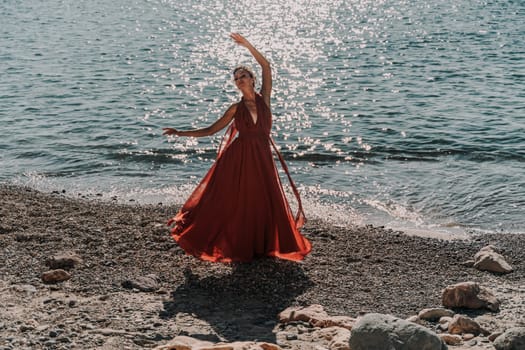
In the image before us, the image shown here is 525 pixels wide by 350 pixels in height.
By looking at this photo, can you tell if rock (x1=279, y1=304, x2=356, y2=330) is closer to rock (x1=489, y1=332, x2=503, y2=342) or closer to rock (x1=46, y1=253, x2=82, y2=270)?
rock (x1=489, y1=332, x2=503, y2=342)

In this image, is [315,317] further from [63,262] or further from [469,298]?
[63,262]

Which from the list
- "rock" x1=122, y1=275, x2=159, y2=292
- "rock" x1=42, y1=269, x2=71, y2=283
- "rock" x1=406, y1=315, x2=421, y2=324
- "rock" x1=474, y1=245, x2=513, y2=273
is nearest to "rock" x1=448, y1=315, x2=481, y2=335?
"rock" x1=406, y1=315, x2=421, y2=324

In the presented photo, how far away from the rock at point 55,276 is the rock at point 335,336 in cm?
283

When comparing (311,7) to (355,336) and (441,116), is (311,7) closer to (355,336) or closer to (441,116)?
(441,116)

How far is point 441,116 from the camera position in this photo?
19.8 metres

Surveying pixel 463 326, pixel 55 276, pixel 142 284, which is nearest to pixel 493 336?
pixel 463 326

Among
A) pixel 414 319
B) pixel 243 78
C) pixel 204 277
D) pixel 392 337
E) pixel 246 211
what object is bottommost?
pixel 204 277

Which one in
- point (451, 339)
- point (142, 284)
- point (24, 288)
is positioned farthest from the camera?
point (142, 284)

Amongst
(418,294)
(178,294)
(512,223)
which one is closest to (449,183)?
(512,223)

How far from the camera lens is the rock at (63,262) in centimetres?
986

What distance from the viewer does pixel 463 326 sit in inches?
318

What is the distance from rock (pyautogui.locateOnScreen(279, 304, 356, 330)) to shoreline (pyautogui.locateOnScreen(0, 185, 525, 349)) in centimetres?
17

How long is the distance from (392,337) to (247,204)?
3.44 meters

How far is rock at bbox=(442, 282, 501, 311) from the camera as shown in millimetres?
8969
